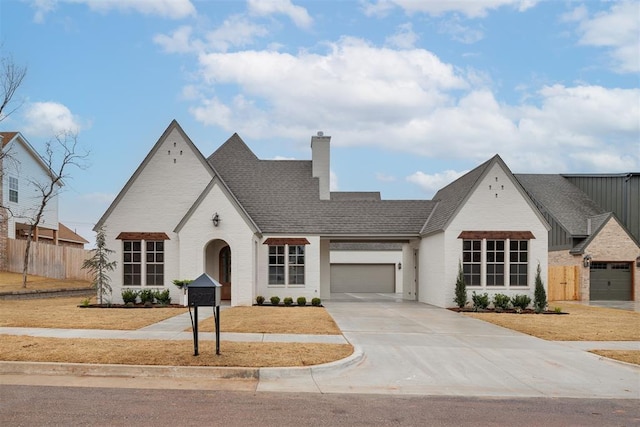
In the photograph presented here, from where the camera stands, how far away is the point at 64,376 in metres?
9.82

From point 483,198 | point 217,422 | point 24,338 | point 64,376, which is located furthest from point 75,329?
point 483,198

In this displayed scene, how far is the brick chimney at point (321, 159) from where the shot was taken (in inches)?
1193

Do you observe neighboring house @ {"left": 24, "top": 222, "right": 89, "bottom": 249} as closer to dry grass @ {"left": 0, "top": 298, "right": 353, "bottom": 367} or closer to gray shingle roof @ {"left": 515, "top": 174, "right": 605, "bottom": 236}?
dry grass @ {"left": 0, "top": 298, "right": 353, "bottom": 367}

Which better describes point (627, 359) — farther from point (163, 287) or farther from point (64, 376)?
point (163, 287)

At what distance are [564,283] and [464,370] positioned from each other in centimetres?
2414

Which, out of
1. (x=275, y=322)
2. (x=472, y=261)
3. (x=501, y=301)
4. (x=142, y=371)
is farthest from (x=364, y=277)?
(x=142, y=371)

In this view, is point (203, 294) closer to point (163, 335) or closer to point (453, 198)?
point (163, 335)

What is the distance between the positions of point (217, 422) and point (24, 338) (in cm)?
777

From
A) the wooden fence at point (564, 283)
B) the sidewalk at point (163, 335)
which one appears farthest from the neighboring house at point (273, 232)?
the sidewalk at point (163, 335)

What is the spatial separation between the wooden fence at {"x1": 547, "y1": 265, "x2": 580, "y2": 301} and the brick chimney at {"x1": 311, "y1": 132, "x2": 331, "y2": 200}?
13830 millimetres

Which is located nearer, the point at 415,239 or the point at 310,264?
the point at 310,264

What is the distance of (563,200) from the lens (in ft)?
121

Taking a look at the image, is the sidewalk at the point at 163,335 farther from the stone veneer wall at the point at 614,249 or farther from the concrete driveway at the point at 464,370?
the stone veneer wall at the point at 614,249

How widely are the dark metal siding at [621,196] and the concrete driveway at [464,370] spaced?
25.7m
